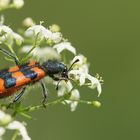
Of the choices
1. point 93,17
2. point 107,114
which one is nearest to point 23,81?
point 107,114

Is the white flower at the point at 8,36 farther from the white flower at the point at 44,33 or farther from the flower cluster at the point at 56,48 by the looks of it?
the white flower at the point at 44,33

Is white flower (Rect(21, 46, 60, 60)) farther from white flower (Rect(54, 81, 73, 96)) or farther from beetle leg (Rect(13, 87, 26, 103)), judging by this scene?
beetle leg (Rect(13, 87, 26, 103))

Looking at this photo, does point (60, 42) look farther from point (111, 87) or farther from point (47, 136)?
point (111, 87)

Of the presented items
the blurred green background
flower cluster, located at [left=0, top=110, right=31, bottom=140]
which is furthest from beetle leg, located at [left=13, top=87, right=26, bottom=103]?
the blurred green background

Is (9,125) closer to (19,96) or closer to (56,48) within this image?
(19,96)

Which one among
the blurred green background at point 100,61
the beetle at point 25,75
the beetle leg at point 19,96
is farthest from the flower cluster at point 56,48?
the blurred green background at point 100,61

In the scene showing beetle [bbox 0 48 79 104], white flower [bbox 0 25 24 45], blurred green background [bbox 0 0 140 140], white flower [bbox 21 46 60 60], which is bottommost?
beetle [bbox 0 48 79 104]

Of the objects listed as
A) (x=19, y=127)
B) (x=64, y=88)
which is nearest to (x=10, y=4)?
(x=64, y=88)
